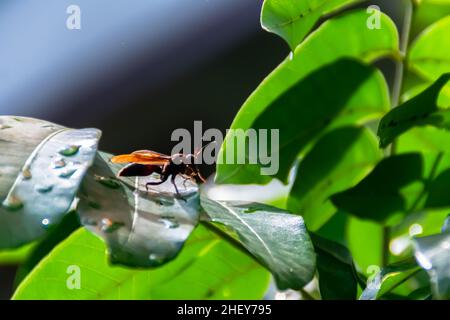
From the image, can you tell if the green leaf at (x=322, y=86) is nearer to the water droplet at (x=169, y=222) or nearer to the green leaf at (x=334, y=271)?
the green leaf at (x=334, y=271)

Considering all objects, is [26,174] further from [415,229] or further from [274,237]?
[415,229]

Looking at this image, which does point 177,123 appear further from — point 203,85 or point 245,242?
point 245,242

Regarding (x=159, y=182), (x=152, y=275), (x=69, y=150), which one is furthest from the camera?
(x=152, y=275)

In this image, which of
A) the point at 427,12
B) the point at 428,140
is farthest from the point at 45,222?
the point at 427,12

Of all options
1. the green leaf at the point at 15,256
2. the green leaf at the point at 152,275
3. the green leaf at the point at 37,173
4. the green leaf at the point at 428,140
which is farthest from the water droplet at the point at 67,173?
the green leaf at the point at 428,140

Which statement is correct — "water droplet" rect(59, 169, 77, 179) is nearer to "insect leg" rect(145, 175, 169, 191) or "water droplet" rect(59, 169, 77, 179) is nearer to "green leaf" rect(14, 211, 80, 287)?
"insect leg" rect(145, 175, 169, 191)

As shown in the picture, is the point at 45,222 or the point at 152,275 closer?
the point at 45,222

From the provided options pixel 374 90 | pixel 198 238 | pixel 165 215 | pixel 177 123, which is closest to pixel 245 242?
pixel 165 215

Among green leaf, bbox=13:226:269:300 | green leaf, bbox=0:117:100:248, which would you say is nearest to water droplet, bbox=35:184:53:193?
green leaf, bbox=0:117:100:248
